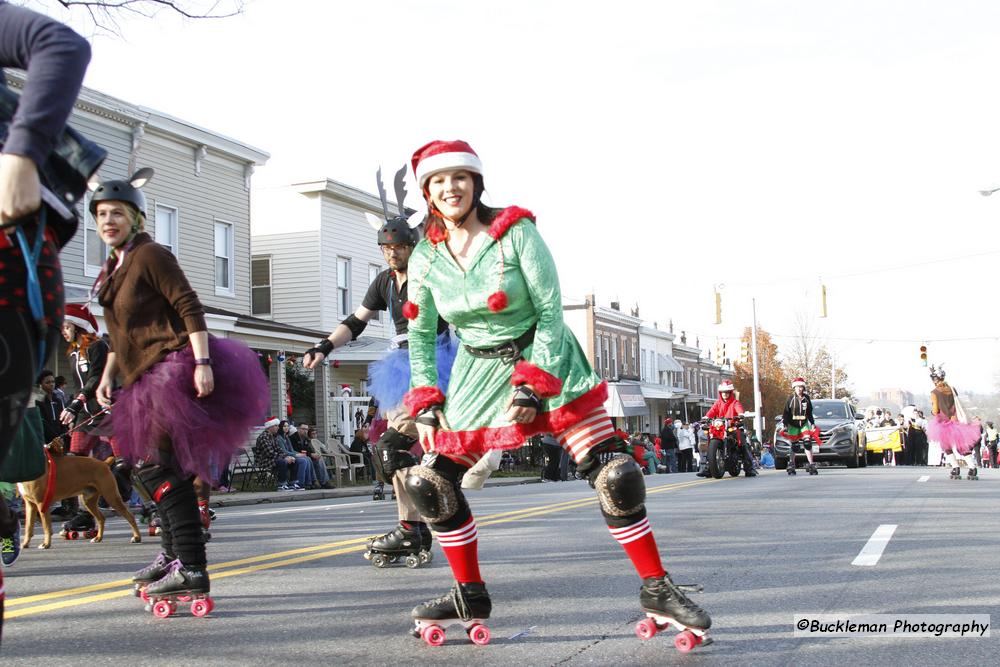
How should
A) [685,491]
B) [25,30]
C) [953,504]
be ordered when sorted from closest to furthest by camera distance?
[25,30]
[953,504]
[685,491]

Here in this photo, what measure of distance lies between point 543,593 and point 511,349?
1.63m

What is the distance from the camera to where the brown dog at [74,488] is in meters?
8.43

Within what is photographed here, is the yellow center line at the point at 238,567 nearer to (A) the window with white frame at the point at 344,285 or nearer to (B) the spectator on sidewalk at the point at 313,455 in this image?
(B) the spectator on sidewalk at the point at 313,455

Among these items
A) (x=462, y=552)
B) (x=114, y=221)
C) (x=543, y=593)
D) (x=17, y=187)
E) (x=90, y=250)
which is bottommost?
(x=543, y=593)

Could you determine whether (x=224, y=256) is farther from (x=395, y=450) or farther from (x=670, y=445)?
(x=395, y=450)

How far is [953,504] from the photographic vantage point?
413 inches

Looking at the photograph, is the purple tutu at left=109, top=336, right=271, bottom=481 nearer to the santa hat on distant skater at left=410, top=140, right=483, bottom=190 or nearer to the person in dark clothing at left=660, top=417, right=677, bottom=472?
the santa hat on distant skater at left=410, top=140, right=483, bottom=190

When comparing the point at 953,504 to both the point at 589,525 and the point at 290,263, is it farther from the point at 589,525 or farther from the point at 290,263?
the point at 290,263

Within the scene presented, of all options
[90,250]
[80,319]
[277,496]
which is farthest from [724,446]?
[90,250]

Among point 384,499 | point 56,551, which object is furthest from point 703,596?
point 384,499

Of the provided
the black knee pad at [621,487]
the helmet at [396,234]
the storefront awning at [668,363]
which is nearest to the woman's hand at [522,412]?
the black knee pad at [621,487]

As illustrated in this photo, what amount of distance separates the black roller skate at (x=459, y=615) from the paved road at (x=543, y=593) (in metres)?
0.07

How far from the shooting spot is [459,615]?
406 cm

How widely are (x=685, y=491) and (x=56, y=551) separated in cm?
795
